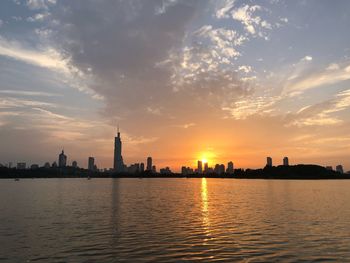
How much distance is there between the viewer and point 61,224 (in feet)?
168

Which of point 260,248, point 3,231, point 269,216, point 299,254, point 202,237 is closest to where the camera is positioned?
point 299,254

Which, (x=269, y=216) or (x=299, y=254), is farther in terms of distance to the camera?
(x=269, y=216)

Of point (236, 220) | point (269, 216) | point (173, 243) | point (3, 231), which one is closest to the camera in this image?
point (173, 243)

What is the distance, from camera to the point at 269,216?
61.5m

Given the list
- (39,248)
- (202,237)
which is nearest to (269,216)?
(202,237)

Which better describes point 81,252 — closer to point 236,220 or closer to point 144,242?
point 144,242

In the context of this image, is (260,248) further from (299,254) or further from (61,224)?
(61,224)

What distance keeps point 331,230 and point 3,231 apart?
44330mm

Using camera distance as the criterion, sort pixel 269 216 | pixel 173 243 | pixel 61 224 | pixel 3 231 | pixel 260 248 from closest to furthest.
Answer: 1. pixel 260 248
2. pixel 173 243
3. pixel 3 231
4. pixel 61 224
5. pixel 269 216

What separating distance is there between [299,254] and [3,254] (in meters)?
28.5

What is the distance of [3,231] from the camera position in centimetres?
4538

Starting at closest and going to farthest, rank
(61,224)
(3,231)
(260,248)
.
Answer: (260,248) < (3,231) < (61,224)

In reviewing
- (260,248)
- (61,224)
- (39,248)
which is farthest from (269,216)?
(39,248)

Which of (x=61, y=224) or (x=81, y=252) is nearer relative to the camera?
(x=81, y=252)
